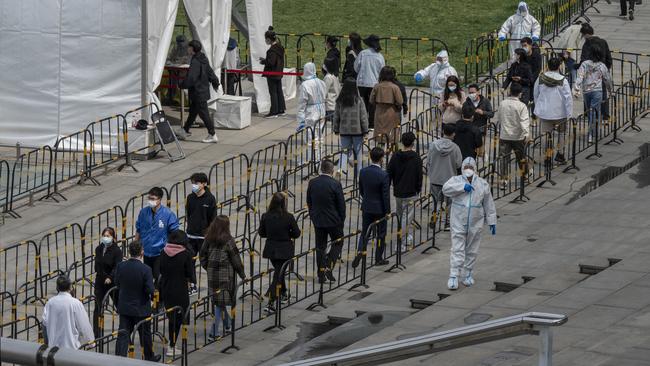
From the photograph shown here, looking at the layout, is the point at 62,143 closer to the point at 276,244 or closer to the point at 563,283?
the point at 276,244

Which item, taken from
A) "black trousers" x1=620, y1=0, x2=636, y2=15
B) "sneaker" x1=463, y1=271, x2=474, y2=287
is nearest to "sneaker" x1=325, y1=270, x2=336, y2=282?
"sneaker" x1=463, y1=271, x2=474, y2=287

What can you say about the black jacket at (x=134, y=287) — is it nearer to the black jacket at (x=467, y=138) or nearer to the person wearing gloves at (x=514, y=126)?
the black jacket at (x=467, y=138)

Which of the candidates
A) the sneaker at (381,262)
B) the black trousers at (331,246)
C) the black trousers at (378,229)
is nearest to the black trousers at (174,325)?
the black trousers at (331,246)

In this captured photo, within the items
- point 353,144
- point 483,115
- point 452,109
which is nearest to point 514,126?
point 483,115

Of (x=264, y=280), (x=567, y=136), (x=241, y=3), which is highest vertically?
(x=241, y=3)

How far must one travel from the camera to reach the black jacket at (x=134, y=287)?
49.4 ft

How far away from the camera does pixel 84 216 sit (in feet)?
71.7

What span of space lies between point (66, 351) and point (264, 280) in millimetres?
13579

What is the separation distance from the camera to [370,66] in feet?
82.2

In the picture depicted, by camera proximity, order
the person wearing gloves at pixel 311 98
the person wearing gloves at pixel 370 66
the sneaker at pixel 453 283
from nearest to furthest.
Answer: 1. the sneaker at pixel 453 283
2. the person wearing gloves at pixel 311 98
3. the person wearing gloves at pixel 370 66

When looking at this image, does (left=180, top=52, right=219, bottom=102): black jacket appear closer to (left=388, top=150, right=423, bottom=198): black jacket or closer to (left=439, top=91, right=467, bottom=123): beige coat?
→ (left=439, top=91, right=467, bottom=123): beige coat

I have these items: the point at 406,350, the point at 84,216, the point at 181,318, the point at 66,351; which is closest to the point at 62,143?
the point at 84,216

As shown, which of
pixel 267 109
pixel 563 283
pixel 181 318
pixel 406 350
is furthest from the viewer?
pixel 267 109

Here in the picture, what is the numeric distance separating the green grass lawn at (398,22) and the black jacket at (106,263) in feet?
50.9
